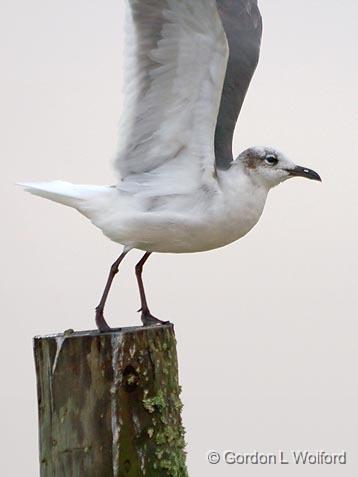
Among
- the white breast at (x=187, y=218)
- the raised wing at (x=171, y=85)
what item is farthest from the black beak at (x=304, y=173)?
the raised wing at (x=171, y=85)

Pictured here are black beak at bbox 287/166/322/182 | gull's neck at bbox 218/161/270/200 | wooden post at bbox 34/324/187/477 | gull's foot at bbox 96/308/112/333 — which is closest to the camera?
wooden post at bbox 34/324/187/477

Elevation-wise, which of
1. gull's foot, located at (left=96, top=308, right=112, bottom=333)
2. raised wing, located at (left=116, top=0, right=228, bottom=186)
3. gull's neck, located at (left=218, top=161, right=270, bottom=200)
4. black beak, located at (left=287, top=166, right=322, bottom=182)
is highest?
raised wing, located at (left=116, top=0, right=228, bottom=186)

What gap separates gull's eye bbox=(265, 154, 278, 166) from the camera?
6.02m

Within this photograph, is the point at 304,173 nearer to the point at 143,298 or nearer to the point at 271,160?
the point at 271,160

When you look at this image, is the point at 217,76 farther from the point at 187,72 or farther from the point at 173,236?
the point at 173,236

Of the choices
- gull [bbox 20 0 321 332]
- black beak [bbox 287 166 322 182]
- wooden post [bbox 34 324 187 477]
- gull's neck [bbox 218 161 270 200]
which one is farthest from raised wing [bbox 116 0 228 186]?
wooden post [bbox 34 324 187 477]

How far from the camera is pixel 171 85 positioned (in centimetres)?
575

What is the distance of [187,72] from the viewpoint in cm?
566

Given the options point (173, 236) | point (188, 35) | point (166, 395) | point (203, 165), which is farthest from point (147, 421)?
point (188, 35)

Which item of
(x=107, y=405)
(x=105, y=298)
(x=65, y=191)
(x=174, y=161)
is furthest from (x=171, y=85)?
(x=107, y=405)

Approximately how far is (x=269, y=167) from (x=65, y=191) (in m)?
1.13

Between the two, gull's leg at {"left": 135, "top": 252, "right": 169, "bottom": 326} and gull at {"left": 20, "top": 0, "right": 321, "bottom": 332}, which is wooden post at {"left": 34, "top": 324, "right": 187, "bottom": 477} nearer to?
gull at {"left": 20, "top": 0, "right": 321, "bottom": 332}

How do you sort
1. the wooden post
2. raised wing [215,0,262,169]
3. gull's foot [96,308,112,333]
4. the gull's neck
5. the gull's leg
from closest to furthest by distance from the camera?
the wooden post < gull's foot [96,308,112,333] < the gull's neck < the gull's leg < raised wing [215,0,262,169]

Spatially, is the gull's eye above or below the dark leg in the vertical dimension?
above
